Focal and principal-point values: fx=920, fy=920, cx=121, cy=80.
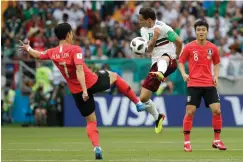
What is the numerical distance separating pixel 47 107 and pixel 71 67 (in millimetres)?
13868

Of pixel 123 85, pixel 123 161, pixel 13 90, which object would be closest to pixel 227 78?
pixel 13 90

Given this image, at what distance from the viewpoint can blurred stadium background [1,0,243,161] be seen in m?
27.9

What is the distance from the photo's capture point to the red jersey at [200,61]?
1628 centimetres

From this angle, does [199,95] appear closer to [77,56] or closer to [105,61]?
[77,56]

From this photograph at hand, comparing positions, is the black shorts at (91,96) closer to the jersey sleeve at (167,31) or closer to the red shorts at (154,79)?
the jersey sleeve at (167,31)

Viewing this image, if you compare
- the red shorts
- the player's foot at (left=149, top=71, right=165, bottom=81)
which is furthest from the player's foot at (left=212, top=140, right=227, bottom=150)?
the red shorts

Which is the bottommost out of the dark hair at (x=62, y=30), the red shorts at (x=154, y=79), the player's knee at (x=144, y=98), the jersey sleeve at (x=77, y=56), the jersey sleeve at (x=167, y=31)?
the player's knee at (x=144, y=98)

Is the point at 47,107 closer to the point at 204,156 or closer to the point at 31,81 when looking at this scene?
the point at 31,81

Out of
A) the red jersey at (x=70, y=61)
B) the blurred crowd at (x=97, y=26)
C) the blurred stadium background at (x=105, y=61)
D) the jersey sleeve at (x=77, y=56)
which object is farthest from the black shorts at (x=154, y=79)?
the blurred crowd at (x=97, y=26)

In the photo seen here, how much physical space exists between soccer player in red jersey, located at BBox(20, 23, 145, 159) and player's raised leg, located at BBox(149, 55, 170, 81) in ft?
9.07

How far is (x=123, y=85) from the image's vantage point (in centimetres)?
1577

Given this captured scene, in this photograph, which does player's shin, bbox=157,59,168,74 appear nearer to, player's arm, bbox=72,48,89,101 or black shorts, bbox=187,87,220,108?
black shorts, bbox=187,87,220,108

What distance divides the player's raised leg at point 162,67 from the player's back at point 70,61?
123 inches

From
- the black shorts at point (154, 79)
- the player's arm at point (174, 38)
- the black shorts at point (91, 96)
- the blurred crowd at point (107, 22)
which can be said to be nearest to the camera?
the black shorts at point (91, 96)
